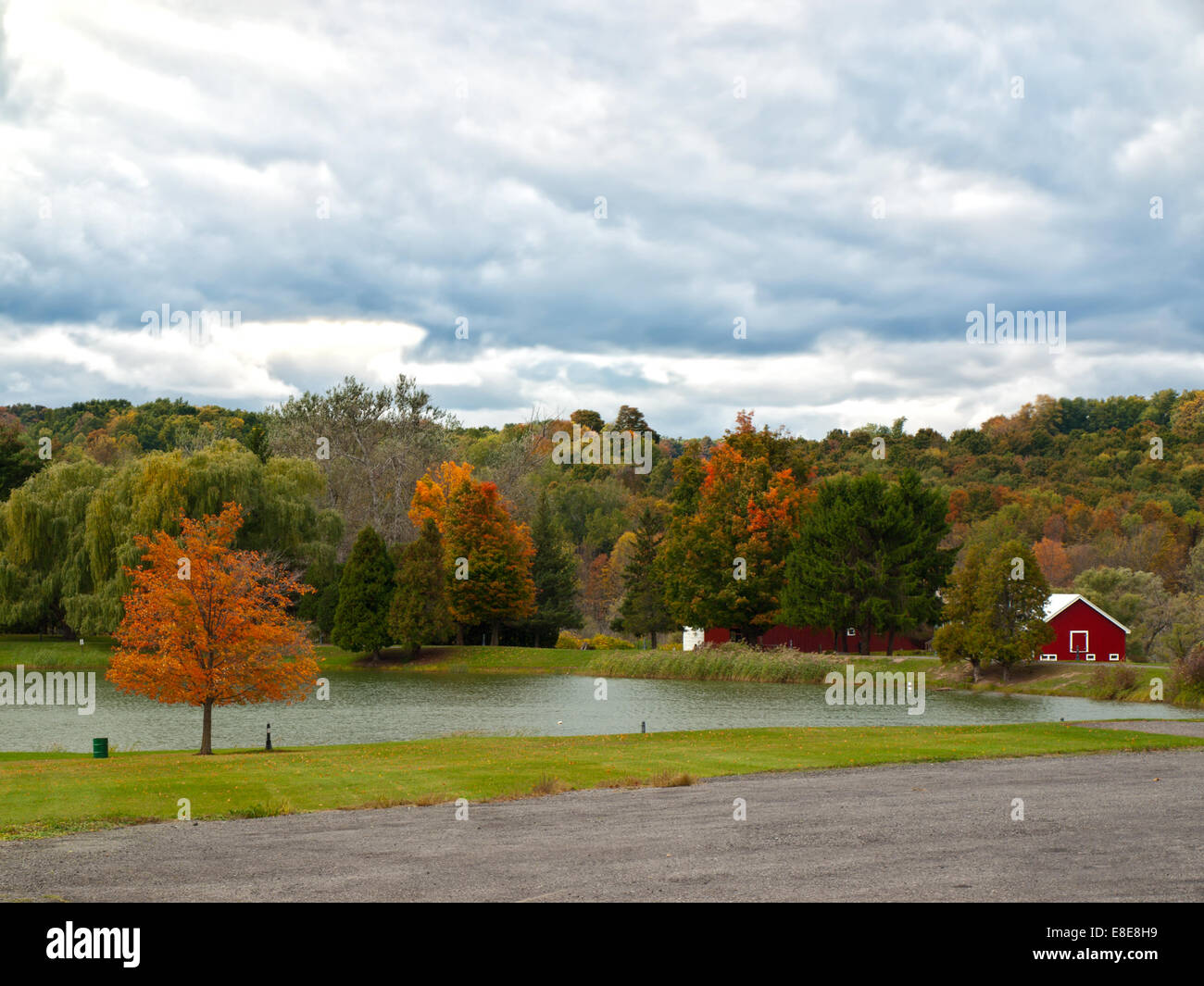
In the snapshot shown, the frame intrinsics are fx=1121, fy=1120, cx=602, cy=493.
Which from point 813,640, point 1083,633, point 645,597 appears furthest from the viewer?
point 645,597

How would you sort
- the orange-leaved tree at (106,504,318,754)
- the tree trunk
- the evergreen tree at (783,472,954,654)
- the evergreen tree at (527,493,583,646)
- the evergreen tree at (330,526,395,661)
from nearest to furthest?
the tree trunk → the orange-leaved tree at (106,504,318,754) → the evergreen tree at (783,472,954,654) → the evergreen tree at (330,526,395,661) → the evergreen tree at (527,493,583,646)

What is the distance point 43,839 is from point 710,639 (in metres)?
64.1

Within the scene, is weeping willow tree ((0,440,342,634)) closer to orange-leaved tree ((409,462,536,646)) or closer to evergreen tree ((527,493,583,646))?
orange-leaved tree ((409,462,536,646))

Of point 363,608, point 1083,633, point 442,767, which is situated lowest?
point 1083,633

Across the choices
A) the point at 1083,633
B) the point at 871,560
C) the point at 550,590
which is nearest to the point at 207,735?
the point at 871,560

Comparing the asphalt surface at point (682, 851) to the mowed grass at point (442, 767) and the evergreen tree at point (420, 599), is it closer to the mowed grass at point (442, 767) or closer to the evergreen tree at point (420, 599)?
the mowed grass at point (442, 767)

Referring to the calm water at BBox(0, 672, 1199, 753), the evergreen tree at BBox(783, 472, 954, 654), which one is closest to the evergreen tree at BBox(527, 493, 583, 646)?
the evergreen tree at BBox(783, 472, 954, 654)

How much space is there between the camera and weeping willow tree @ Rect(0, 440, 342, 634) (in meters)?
55.8

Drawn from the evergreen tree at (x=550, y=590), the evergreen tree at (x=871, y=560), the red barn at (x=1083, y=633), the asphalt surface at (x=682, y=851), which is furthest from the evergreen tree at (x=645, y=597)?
the asphalt surface at (x=682, y=851)

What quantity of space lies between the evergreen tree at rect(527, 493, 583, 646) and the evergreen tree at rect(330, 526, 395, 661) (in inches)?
460

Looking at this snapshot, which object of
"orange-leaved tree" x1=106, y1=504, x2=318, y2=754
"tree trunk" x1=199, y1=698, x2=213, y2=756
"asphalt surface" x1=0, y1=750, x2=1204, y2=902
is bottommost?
"tree trunk" x1=199, y1=698, x2=213, y2=756

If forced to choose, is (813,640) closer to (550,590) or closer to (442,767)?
(550,590)

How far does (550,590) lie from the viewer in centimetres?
8062

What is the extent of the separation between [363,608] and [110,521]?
734 inches
